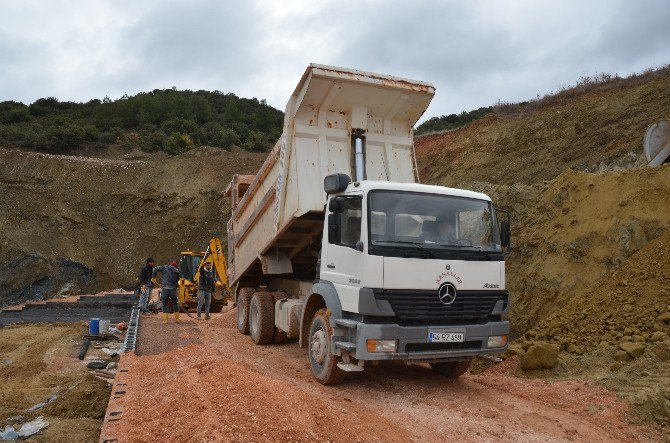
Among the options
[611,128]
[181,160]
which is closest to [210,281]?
[611,128]

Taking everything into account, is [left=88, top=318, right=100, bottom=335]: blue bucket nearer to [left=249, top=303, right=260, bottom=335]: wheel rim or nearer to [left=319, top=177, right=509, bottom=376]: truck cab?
[left=249, top=303, right=260, bottom=335]: wheel rim

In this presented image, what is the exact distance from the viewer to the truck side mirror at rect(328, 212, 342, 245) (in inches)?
247

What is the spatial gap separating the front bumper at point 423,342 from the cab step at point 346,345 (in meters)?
0.05

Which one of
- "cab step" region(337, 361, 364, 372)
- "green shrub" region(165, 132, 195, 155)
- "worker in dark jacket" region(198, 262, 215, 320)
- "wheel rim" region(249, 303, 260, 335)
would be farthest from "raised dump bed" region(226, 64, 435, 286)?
"green shrub" region(165, 132, 195, 155)

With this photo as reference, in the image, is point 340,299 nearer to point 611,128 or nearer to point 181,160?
point 611,128

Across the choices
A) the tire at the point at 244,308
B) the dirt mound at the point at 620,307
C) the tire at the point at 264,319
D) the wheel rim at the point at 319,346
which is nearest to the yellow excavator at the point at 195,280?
the tire at the point at 244,308

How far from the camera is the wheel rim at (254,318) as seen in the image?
9541mm

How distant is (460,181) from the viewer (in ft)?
67.5

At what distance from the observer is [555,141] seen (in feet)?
62.8

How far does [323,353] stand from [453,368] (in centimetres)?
176

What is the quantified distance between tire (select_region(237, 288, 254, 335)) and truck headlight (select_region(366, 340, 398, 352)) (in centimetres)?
508

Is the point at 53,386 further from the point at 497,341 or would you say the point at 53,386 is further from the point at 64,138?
the point at 64,138

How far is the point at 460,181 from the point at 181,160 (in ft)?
59.7

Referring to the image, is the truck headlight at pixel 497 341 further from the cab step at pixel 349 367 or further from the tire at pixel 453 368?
the cab step at pixel 349 367
